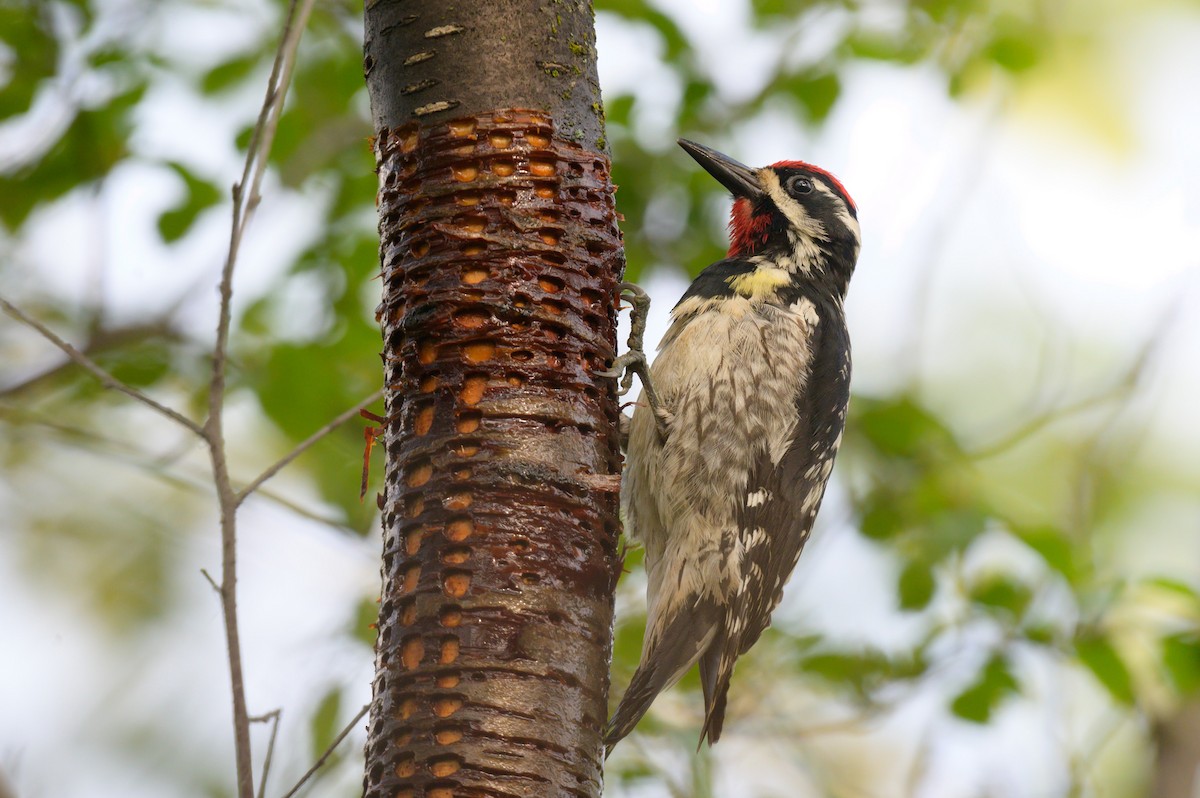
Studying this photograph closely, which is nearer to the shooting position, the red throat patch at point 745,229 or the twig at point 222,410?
the twig at point 222,410

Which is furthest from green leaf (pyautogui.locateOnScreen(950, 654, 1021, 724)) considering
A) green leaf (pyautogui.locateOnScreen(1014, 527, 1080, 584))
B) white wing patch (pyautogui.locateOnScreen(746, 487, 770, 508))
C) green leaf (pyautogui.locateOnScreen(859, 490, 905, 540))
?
white wing patch (pyautogui.locateOnScreen(746, 487, 770, 508))

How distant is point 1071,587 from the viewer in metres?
3.36

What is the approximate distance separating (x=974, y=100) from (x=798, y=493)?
2213 mm

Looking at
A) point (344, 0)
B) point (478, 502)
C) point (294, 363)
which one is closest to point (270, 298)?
point (294, 363)

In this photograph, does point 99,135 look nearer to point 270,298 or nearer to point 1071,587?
point 270,298

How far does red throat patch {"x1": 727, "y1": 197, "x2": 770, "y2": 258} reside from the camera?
4121 millimetres

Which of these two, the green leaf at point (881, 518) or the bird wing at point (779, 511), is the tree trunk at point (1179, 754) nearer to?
the green leaf at point (881, 518)

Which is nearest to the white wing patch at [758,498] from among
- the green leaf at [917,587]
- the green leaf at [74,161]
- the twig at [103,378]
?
the green leaf at [917,587]

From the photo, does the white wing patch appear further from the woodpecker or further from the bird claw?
the bird claw

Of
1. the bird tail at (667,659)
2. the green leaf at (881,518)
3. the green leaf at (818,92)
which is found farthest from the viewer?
the green leaf at (818,92)

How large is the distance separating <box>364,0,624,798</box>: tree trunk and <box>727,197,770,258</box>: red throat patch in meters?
1.83

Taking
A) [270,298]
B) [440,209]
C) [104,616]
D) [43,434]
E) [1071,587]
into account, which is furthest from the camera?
[104,616]

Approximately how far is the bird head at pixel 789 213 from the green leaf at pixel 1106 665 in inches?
55.6

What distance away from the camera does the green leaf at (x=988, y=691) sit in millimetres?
3553
